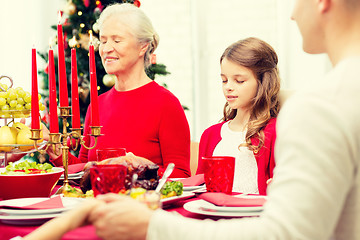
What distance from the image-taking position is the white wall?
4230 millimetres

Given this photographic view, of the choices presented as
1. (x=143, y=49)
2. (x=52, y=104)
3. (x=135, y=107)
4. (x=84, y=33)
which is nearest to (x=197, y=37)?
(x=84, y=33)

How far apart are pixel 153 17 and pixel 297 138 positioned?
14.0 ft

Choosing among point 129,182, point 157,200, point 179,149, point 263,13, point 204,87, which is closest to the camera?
point 157,200

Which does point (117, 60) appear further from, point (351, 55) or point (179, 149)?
point (351, 55)

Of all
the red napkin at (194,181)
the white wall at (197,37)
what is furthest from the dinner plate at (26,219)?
the white wall at (197,37)

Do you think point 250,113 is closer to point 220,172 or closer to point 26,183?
point 220,172

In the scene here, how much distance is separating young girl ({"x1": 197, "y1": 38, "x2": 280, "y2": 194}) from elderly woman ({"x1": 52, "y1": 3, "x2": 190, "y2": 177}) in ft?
0.65

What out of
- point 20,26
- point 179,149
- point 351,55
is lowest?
point 179,149

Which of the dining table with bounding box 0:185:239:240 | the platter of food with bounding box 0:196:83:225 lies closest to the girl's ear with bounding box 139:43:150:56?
the dining table with bounding box 0:185:239:240

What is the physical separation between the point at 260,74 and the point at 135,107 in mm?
651

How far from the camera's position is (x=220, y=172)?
4.18 ft

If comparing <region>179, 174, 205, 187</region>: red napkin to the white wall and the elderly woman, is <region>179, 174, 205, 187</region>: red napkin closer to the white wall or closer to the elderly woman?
the elderly woman

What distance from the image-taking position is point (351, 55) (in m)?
0.76

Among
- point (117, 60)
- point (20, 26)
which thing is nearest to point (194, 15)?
point (20, 26)
